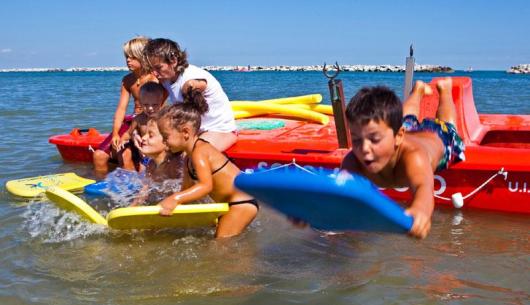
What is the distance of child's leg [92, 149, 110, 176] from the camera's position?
19.2 feet

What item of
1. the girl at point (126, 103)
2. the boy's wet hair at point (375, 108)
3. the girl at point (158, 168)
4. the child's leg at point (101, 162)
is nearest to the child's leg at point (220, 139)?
the girl at point (158, 168)

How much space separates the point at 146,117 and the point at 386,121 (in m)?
3.21

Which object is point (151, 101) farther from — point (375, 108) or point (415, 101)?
point (375, 108)

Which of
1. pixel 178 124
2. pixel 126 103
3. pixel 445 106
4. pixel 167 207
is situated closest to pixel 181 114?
pixel 178 124

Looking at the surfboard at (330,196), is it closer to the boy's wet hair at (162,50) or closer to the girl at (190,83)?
the girl at (190,83)

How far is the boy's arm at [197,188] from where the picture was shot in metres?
3.47

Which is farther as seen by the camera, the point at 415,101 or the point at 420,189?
the point at 415,101

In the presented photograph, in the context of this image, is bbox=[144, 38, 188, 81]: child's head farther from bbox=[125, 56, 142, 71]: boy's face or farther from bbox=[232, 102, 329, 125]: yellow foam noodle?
bbox=[232, 102, 329, 125]: yellow foam noodle

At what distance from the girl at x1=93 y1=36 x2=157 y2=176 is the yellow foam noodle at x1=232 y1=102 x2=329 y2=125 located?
1.64m

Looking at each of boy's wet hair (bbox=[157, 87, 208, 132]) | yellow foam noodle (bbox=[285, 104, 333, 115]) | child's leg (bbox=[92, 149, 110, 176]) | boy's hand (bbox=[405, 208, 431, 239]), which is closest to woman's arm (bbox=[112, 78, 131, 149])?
child's leg (bbox=[92, 149, 110, 176])

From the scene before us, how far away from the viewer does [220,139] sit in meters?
4.85

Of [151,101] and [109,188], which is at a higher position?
[151,101]

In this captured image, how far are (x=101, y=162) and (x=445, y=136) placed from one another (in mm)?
3734

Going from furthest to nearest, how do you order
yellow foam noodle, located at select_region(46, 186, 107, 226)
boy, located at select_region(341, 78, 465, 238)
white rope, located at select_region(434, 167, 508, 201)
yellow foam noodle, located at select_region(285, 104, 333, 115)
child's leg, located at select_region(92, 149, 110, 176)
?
yellow foam noodle, located at select_region(285, 104, 333, 115) → child's leg, located at select_region(92, 149, 110, 176) → white rope, located at select_region(434, 167, 508, 201) → yellow foam noodle, located at select_region(46, 186, 107, 226) → boy, located at select_region(341, 78, 465, 238)
